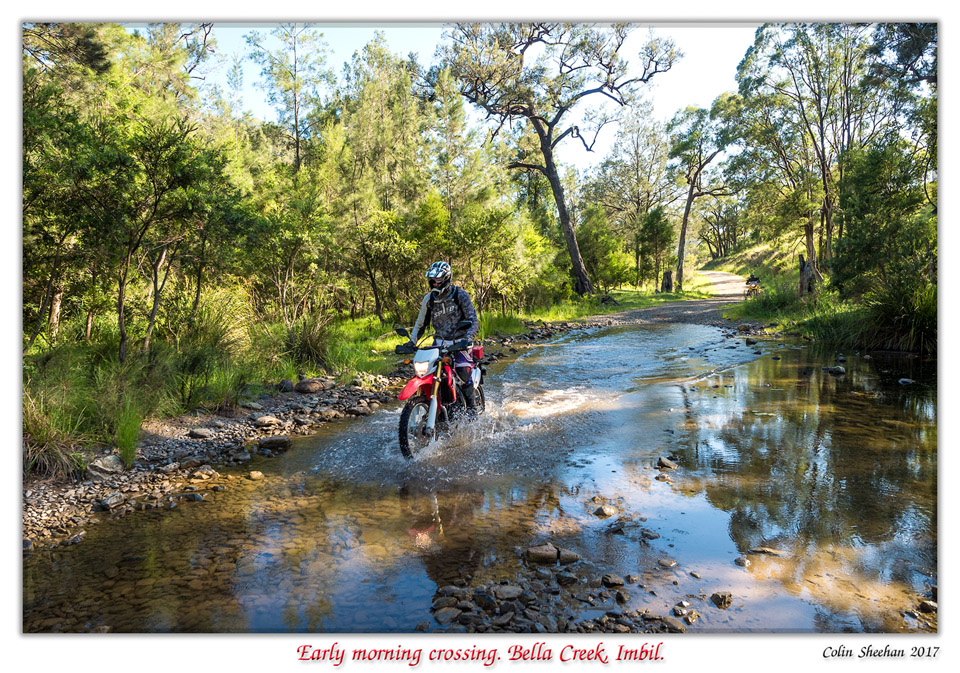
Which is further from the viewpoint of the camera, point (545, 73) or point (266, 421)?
Answer: point (545, 73)

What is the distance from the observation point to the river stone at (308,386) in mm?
9117

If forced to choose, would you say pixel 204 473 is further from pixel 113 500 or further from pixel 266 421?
pixel 266 421

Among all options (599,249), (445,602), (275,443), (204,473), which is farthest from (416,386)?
(599,249)

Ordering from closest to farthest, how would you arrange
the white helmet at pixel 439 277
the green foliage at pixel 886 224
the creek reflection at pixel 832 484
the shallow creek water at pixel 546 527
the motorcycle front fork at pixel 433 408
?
the shallow creek water at pixel 546 527 → the creek reflection at pixel 832 484 → the motorcycle front fork at pixel 433 408 → the white helmet at pixel 439 277 → the green foliage at pixel 886 224

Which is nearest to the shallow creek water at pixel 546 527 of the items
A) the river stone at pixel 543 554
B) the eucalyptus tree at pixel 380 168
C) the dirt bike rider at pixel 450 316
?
the river stone at pixel 543 554

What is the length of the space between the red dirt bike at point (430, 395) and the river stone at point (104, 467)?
9.29 ft

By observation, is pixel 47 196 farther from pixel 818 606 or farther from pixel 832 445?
pixel 832 445

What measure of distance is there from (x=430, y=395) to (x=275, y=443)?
2.14 m

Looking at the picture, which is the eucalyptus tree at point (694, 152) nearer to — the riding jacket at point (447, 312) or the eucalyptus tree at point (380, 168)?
the eucalyptus tree at point (380, 168)

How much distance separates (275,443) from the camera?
6.61m

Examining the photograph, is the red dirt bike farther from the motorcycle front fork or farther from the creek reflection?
the creek reflection

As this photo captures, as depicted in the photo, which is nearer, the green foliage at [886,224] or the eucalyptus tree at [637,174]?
the green foliage at [886,224]

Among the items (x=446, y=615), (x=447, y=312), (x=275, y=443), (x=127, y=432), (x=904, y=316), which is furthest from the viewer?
(x=904, y=316)

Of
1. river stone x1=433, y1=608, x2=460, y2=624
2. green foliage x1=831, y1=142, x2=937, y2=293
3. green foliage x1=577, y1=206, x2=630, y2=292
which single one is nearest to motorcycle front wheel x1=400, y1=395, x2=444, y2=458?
river stone x1=433, y1=608, x2=460, y2=624
